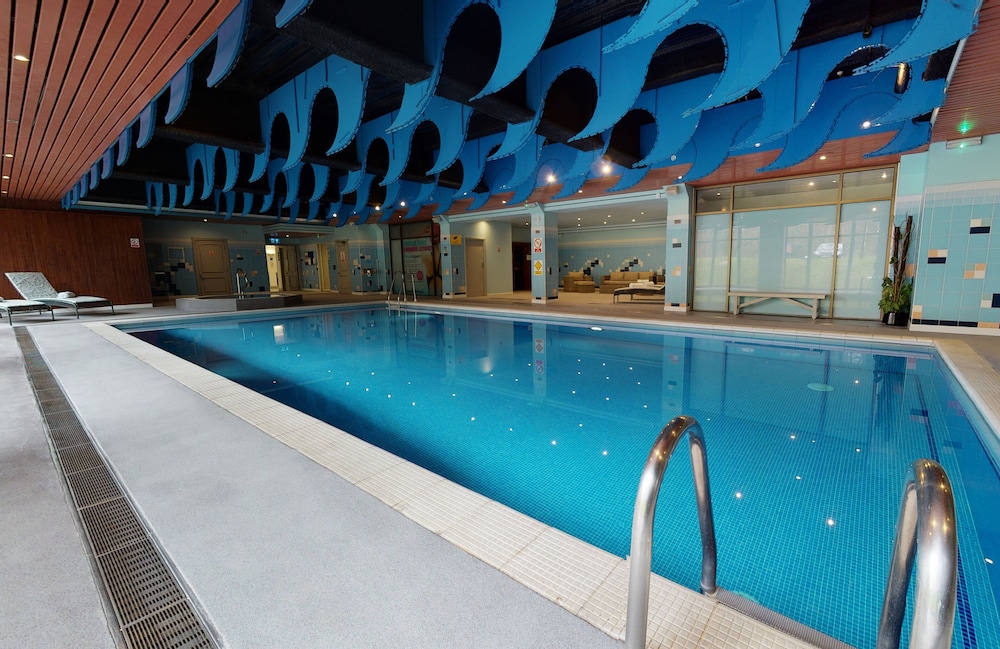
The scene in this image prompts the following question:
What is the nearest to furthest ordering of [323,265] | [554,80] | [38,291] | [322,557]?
1. [322,557]
2. [554,80]
3. [38,291]
4. [323,265]

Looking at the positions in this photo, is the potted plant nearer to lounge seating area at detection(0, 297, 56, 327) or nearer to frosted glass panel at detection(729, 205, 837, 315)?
frosted glass panel at detection(729, 205, 837, 315)

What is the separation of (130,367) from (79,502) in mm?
3116

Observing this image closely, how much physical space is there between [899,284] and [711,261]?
2.99 m

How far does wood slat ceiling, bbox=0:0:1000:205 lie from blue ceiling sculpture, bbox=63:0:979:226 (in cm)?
17

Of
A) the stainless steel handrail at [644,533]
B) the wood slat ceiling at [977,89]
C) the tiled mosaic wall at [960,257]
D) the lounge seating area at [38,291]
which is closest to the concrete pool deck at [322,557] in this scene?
the stainless steel handrail at [644,533]

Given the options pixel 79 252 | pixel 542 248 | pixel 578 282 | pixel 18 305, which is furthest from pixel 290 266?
pixel 542 248

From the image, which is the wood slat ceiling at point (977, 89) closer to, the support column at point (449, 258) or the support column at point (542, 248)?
the support column at point (542, 248)

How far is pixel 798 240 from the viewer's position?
792cm

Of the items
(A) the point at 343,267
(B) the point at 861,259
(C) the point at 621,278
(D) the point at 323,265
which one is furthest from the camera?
(D) the point at 323,265

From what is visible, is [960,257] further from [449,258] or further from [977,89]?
[449,258]

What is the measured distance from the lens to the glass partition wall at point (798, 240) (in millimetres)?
7230

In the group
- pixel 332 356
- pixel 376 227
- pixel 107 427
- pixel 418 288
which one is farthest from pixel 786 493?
pixel 376 227

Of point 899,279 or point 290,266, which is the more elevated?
point 290,266

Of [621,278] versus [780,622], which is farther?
[621,278]
